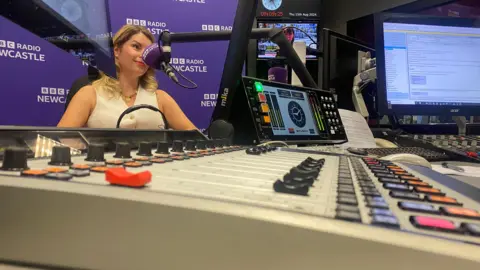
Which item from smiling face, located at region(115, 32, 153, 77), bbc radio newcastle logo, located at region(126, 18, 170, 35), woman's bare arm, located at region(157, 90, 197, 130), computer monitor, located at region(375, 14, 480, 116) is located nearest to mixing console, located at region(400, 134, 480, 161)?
computer monitor, located at region(375, 14, 480, 116)

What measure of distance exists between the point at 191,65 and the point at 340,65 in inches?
55.4

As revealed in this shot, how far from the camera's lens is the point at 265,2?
5262 millimetres

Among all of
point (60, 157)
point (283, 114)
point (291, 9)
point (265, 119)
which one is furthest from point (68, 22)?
point (291, 9)

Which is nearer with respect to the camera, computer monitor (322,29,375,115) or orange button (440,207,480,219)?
orange button (440,207,480,219)

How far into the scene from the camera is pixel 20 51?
2.43 meters

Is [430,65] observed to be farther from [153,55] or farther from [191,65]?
[191,65]

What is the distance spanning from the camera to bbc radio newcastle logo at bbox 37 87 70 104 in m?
2.54

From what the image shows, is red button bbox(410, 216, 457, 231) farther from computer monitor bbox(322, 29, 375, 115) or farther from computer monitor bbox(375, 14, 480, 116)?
computer monitor bbox(322, 29, 375, 115)

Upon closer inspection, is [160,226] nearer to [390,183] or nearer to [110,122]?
[390,183]

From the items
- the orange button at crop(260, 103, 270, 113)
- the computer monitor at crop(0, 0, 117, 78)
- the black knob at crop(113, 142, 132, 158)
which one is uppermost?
the computer monitor at crop(0, 0, 117, 78)

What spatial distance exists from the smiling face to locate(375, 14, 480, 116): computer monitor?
3.82 ft

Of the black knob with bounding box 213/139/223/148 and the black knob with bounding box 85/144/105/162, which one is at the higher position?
the black knob with bounding box 85/144/105/162

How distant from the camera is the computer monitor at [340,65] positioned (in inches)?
82.9

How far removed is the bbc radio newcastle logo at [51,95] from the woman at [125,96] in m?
0.63
